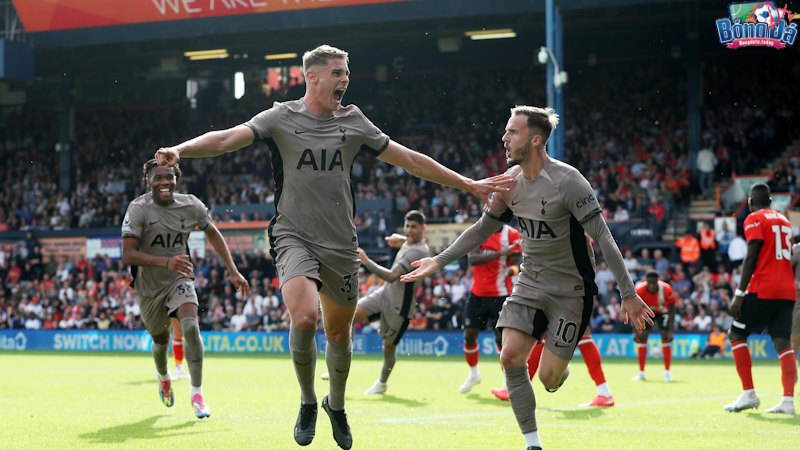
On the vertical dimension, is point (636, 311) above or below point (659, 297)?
above

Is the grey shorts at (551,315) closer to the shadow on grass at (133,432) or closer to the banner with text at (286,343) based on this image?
the shadow on grass at (133,432)

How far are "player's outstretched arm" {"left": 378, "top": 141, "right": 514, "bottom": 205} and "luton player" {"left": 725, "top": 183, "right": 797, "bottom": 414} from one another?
201 inches

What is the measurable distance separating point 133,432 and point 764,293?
689 centimetres

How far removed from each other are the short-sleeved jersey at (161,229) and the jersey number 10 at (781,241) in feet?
20.5

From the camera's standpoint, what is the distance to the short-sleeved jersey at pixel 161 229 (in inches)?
494

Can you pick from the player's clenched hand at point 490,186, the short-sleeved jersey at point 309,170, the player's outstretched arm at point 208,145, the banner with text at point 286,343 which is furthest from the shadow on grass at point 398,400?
the banner with text at point 286,343

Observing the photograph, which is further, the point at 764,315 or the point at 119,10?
the point at 119,10

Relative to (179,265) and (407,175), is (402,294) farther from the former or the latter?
(407,175)

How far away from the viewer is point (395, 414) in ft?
40.7

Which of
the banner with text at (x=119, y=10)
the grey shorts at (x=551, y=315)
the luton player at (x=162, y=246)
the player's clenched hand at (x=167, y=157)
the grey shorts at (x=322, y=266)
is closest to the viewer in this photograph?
the player's clenched hand at (x=167, y=157)

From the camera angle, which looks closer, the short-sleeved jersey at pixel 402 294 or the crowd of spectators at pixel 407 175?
the short-sleeved jersey at pixel 402 294

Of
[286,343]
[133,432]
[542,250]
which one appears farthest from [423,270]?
[286,343]

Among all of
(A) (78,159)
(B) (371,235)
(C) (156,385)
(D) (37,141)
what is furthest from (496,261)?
(D) (37,141)

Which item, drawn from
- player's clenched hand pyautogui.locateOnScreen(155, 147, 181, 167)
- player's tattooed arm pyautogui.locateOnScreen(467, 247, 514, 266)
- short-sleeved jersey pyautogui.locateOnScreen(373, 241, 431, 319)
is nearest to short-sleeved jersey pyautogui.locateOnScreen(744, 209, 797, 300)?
player's tattooed arm pyautogui.locateOnScreen(467, 247, 514, 266)
